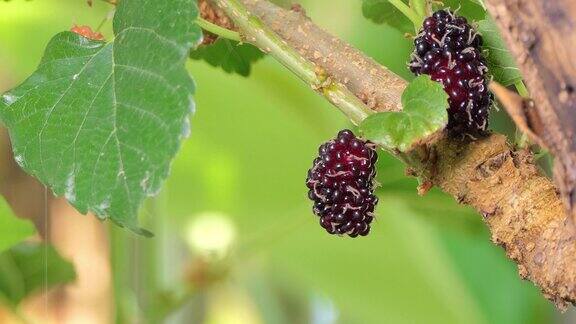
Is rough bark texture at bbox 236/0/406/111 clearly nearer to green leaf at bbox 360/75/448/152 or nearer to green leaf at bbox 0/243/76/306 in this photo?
green leaf at bbox 360/75/448/152

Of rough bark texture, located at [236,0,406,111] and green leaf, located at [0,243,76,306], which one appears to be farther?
green leaf, located at [0,243,76,306]

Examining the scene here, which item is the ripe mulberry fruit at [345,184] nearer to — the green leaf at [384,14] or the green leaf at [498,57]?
the green leaf at [498,57]

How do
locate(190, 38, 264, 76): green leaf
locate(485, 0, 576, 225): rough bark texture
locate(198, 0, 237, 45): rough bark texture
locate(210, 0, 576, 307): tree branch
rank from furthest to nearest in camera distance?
locate(190, 38, 264, 76): green leaf → locate(198, 0, 237, 45): rough bark texture → locate(210, 0, 576, 307): tree branch → locate(485, 0, 576, 225): rough bark texture

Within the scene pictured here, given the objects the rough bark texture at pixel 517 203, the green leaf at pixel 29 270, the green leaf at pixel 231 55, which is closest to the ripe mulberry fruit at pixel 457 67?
the rough bark texture at pixel 517 203

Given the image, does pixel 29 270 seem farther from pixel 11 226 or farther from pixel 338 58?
pixel 338 58

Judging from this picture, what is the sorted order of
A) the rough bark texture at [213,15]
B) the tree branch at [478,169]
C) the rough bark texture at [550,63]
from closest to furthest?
the rough bark texture at [550,63] → the tree branch at [478,169] → the rough bark texture at [213,15]

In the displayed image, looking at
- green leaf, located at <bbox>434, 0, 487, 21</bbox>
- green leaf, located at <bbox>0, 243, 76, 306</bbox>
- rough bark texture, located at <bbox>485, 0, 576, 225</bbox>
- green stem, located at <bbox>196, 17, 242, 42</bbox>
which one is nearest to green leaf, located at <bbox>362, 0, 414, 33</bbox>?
green leaf, located at <bbox>434, 0, 487, 21</bbox>
